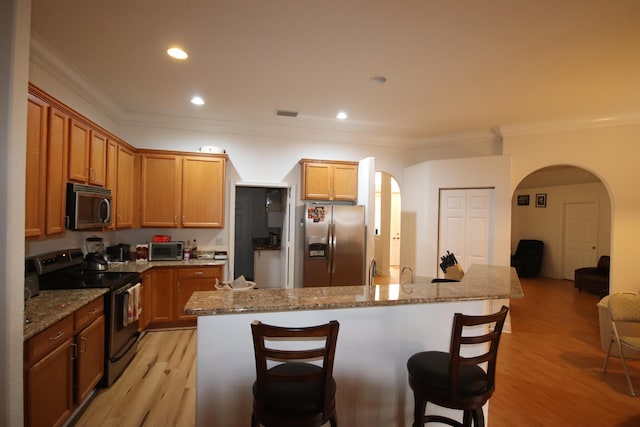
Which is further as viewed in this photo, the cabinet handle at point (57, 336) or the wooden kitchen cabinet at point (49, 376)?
the cabinet handle at point (57, 336)

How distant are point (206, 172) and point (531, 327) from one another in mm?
5012

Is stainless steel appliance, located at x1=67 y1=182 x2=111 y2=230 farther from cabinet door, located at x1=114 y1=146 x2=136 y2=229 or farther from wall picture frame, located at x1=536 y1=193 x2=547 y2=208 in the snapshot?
wall picture frame, located at x1=536 y1=193 x2=547 y2=208

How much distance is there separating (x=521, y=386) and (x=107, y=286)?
375 centimetres

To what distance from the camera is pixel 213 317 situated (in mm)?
1650

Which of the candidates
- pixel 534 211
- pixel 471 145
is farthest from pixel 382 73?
pixel 534 211

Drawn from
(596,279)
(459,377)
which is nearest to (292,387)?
(459,377)

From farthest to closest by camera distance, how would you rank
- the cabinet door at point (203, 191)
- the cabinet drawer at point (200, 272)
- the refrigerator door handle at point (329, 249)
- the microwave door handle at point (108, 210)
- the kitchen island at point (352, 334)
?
the refrigerator door handle at point (329, 249) → the cabinet door at point (203, 191) → the cabinet drawer at point (200, 272) → the microwave door handle at point (108, 210) → the kitchen island at point (352, 334)

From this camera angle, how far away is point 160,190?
411cm

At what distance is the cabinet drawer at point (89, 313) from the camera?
2178mm

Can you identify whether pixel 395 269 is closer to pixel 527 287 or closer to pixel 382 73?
pixel 527 287

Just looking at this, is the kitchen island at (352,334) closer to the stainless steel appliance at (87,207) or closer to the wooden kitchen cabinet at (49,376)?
the wooden kitchen cabinet at (49,376)

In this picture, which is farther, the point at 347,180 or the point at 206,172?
the point at 347,180

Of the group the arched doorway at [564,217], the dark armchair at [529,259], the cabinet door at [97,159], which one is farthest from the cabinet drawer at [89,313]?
the dark armchair at [529,259]

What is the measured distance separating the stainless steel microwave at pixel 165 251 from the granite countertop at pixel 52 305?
1560 millimetres
